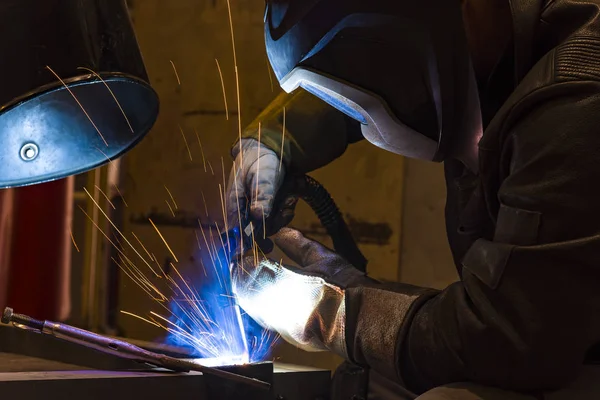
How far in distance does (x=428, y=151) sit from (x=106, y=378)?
37.8 inches

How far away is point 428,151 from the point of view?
1.78 m

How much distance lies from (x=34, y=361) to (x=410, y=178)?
6.39 feet

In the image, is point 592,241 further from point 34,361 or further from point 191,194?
point 191,194

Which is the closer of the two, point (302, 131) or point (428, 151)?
point (428, 151)

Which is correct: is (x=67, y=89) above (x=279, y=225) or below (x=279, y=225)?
above

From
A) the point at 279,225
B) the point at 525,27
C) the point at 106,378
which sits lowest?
the point at 106,378

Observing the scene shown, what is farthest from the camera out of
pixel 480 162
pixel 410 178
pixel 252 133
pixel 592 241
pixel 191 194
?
pixel 191 194

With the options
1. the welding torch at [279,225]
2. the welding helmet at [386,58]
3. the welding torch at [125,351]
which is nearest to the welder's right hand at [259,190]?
the welding torch at [279,225]

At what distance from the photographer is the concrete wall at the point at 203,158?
318 cm

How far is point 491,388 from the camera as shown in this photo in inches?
50.0

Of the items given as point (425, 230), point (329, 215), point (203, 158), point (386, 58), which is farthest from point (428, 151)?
point (203, 158)

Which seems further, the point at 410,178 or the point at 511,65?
the point at 410,178

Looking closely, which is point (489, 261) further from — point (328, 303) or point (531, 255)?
point (328, 303)

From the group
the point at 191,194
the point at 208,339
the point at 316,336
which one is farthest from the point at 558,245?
the point at 191,194
